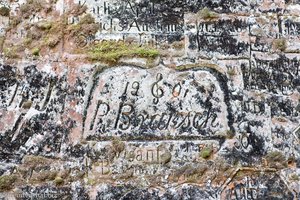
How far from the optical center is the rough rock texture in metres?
3.66

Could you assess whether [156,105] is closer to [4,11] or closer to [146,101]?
[146,101]

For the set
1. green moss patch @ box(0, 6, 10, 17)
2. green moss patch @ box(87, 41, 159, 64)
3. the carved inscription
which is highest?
green moss patch @ box(0, 6, 10, 17)

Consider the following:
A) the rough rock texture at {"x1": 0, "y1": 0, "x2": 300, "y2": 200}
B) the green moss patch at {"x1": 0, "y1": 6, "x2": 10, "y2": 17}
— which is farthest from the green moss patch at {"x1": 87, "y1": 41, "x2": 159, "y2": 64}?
the green moss patch at {"x1": 0, "y1": 6, "x2": 10, "y2": 17}

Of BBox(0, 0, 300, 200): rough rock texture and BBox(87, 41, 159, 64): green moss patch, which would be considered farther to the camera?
BBox(87, 41, 159, 64): green moss patch

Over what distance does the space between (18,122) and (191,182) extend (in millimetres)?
1098

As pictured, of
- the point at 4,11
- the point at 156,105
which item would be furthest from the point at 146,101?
the point at 4,11

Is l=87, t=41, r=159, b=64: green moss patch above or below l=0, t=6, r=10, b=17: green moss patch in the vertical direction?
below

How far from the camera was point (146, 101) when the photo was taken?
3814 mm

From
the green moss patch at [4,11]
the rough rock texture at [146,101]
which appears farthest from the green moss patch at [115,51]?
the green moss patch at [4,11]

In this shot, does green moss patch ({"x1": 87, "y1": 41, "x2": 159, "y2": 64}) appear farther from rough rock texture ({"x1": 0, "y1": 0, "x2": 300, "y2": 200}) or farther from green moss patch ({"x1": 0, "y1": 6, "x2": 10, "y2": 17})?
green moss patch ({"x1": 0, "y1": 6, "x2": 10, "y2": 17})

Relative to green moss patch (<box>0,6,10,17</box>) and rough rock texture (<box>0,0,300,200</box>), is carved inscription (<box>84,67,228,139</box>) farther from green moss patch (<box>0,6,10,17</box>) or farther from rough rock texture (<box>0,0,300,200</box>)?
green moss patch (<box>0,6,10,17</box>)

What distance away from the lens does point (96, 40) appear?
3.89 m

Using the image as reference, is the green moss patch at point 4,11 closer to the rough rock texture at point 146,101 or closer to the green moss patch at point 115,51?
the rough rock texture at point 146,101

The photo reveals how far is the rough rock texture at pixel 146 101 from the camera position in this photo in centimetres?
366
